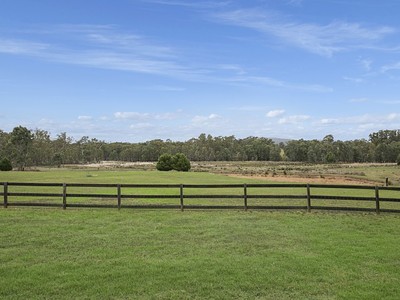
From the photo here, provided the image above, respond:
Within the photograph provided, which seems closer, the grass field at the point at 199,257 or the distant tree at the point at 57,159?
Answer: the grass field at the point at 199,257

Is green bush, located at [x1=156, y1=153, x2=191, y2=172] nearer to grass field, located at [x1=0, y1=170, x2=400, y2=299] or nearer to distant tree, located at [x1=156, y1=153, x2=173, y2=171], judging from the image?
distant tree, located at [x1=156, y1=153, x2=173, y2=171]

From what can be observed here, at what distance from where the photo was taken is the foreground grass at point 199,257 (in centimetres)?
714

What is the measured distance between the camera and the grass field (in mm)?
7141

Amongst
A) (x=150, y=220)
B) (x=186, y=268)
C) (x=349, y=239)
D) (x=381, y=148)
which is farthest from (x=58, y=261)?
(x=381, y=148)

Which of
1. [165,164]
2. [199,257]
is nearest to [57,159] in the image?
[165,164]

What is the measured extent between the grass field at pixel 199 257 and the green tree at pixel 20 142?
8786 centimetres

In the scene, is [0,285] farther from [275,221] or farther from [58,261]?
[275,221]

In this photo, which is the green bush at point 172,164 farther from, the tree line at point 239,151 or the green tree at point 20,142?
the tree line at point 239,151

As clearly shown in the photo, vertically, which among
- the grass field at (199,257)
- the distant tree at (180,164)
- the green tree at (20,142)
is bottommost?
the grass field at (199,257)

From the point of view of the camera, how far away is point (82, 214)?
50.6 ft

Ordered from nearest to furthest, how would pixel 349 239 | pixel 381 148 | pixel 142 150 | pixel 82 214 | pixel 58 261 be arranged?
pixel 58 261, pixel 349 239, pixel 82 214, pixel 381 148, pixel 142 150

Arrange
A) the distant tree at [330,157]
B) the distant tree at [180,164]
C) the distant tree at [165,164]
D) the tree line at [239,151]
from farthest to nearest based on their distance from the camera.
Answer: the distant tree at [330,157] → the tree line at [239,151] → the distant tree at [165,164] → the distant tree at [180,164]

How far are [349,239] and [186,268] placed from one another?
539cm

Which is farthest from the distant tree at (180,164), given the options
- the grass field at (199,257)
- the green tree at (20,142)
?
the green tree at (20,142)
